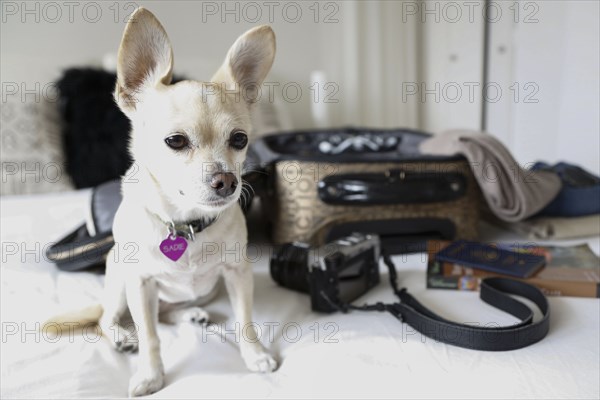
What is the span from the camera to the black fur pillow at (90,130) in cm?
176

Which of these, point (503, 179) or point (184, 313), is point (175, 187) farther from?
point (503, 179)

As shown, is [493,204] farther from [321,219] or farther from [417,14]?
[417,14]

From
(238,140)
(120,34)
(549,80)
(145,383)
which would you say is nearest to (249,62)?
(238,140)

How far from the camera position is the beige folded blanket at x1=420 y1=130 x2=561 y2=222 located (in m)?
1.35

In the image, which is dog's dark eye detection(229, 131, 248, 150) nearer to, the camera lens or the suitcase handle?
the camera lens

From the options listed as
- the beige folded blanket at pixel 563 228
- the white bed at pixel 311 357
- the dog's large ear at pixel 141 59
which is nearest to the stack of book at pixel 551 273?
the white bed at pixel 311 357

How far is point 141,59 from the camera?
79 centimetres

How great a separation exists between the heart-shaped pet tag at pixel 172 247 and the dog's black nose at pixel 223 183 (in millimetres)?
158

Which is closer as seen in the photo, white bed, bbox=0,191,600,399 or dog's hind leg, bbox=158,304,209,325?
white bed, bbox=0,191,600,399

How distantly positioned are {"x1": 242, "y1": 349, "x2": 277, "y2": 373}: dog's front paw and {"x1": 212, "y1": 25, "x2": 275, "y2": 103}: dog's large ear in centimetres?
46

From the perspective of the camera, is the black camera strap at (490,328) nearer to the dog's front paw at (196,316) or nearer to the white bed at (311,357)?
the white bed at (311,357)

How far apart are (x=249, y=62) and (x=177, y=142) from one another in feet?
0.77

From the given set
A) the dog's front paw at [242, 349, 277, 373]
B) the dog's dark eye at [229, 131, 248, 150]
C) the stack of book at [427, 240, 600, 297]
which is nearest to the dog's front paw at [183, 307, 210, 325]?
the dog's front paw at [242, 349, 277, 373]

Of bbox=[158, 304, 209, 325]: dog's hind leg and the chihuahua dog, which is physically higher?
the chihuahua dog
